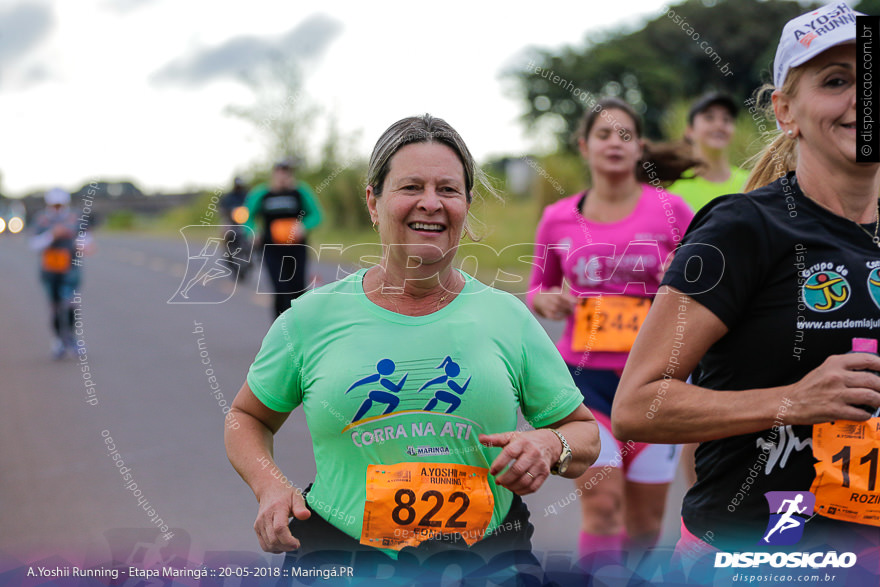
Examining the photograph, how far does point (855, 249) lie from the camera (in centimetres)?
184

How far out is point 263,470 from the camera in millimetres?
2121

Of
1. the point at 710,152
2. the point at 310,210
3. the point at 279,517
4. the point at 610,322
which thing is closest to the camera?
the point at 279,517

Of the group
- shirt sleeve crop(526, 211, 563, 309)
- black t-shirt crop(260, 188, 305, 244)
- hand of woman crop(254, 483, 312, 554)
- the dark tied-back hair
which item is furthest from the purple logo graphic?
black t-shirt crop(260, 188, 305, 244)

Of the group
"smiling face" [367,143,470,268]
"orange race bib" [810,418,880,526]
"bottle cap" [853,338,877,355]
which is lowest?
"orange race bib" [810,418,880,526]

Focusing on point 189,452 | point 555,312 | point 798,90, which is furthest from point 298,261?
point 798,90

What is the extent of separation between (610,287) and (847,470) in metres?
2.07

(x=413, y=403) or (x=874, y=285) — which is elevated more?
(x=874, y=285)

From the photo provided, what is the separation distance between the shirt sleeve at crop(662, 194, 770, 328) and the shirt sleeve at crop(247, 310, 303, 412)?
2.90 ft

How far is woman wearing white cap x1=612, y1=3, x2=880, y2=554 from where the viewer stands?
5.86 ft

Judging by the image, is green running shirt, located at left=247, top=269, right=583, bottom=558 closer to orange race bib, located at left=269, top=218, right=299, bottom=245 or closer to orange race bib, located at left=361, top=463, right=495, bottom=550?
orange race bib, located at left=361, top=463, right=495, bottom=550

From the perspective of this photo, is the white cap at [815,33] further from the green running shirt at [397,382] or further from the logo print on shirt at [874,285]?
the green running shirt at [397,382]

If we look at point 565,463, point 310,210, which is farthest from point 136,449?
point 565,463

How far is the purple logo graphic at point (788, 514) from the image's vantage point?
1825 millimetres

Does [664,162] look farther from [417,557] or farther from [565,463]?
[417,557]
